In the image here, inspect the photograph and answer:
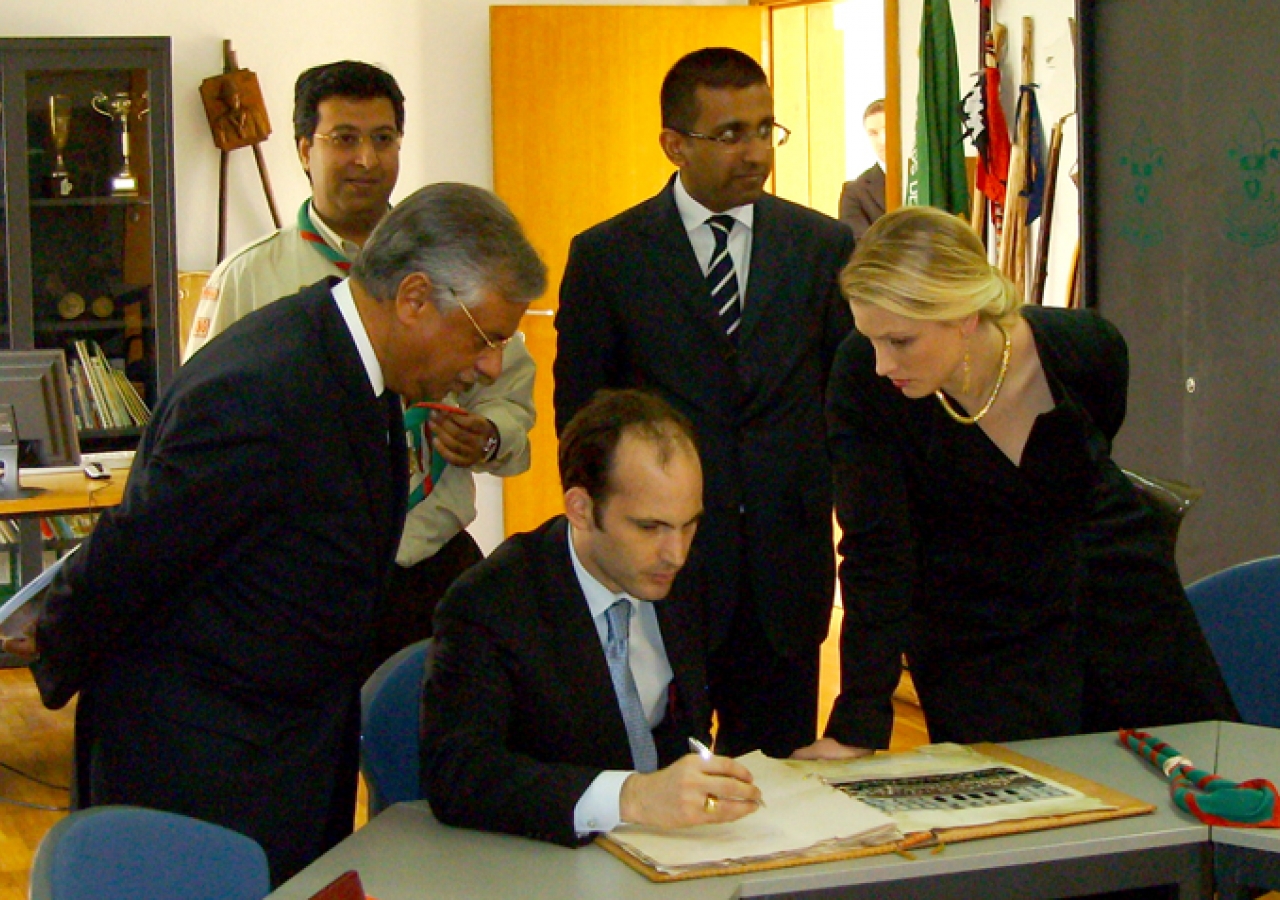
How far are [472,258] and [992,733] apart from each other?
1.04 meters

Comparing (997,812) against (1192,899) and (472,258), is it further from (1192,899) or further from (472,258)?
(472,258)

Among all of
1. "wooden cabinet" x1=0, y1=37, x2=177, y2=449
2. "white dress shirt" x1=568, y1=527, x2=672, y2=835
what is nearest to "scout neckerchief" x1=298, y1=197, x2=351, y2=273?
"white dress shirt" x1=568, y1=527, x2=672, y2=835

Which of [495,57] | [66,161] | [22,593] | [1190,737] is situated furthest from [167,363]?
[1190,737]

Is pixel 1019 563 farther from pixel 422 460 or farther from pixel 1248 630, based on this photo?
pixel 422 460

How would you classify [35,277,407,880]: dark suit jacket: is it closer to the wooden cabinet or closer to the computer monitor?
the computer monitor

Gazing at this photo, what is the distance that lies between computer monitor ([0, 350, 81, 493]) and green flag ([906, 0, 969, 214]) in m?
2.68

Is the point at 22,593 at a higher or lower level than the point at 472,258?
lower

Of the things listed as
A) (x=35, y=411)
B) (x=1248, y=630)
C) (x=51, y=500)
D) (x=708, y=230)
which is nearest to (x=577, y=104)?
(x=35, y=411)

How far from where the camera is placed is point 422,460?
268 cm

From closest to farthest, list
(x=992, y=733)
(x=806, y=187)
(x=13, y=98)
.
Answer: (x=992, y=733)
(x=13, y=98)
(x=806, y=187)

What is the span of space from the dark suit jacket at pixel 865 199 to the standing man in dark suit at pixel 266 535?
4749 millimetres

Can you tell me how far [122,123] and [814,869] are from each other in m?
5.21

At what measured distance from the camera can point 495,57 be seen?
20.6 ft

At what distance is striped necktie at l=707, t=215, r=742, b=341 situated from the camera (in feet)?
9.02
